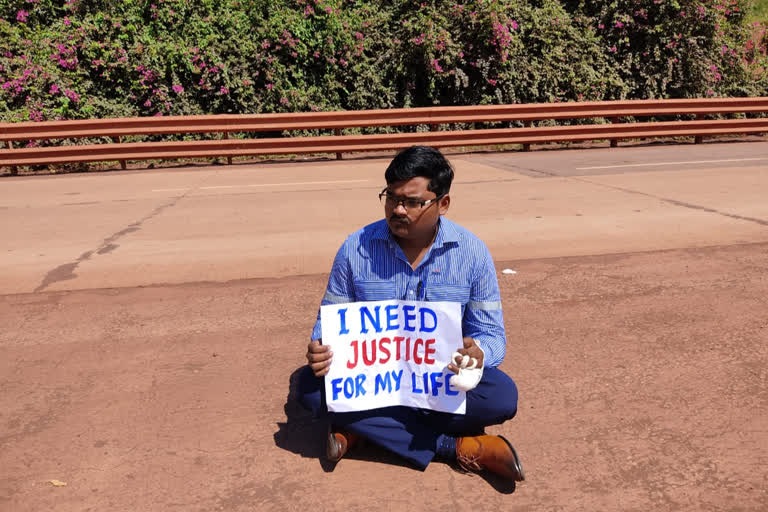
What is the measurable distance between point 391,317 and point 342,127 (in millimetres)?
12641

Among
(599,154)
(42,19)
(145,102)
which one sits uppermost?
(42,19)

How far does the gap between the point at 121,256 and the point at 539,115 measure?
1144 cm

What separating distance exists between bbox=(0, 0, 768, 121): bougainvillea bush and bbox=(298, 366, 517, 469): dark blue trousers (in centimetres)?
1526

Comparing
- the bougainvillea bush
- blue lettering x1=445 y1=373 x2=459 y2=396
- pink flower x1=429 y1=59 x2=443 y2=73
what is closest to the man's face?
blue lettering x1=445 y1=373 x2=459 y2=396

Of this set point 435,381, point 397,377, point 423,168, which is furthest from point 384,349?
point 423,168

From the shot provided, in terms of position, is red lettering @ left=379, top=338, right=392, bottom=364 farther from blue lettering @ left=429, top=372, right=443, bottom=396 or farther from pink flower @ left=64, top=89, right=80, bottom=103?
pink flower @ left=64, top=89, right=80, bottom=103

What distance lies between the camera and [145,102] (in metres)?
17.5

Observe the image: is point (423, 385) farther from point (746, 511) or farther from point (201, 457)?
point (746, 511)

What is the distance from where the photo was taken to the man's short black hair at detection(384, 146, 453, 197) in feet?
10.4

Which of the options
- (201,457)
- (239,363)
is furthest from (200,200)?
(201,457)

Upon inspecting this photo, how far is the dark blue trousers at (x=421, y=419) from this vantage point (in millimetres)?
3326

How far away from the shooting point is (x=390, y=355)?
3.29 metres

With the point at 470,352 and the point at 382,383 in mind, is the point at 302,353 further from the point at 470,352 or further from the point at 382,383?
the point at 470,352

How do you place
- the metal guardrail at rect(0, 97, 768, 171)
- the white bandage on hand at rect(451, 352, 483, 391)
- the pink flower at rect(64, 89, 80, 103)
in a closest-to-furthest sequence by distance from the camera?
the white bandage on hand at rect(451, 352, 483, 391)
the metal guardrail at rect(0, 97, 768, 171)
the pink flower at rect(64, 89, 80, 103)
